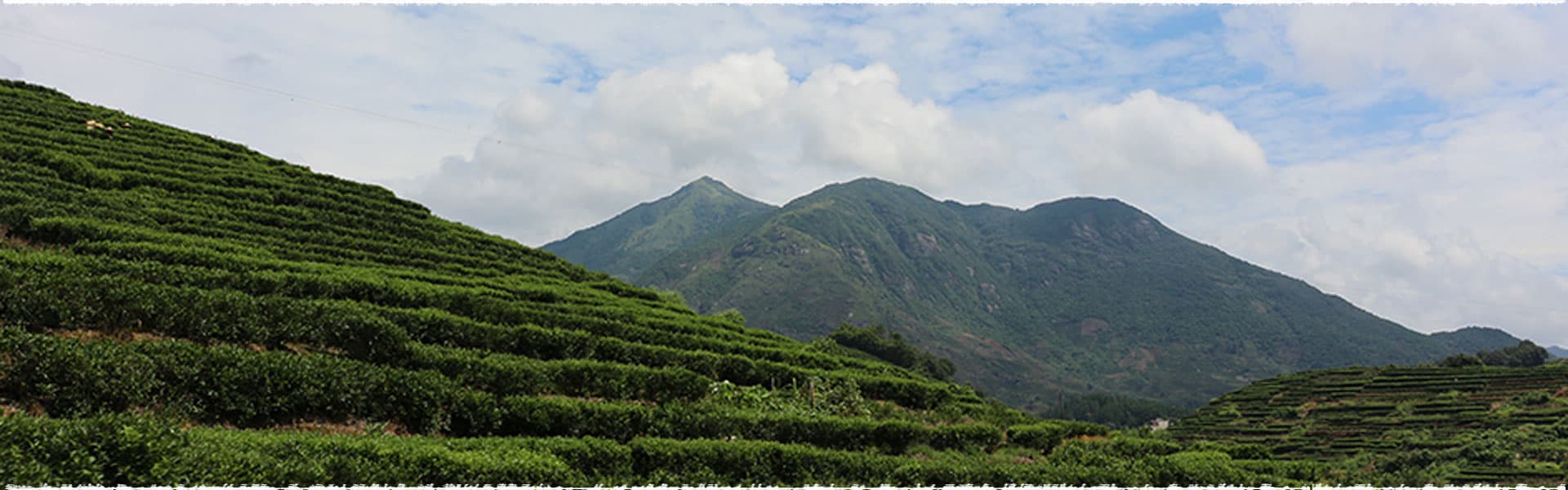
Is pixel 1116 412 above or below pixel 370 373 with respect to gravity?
below

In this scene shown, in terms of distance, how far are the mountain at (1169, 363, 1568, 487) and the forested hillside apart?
18.0 m

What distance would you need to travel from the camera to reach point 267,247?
27641 millimetres

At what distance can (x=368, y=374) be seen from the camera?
1491 centimetres

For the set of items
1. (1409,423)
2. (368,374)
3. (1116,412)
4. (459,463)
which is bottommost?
(1116,412)

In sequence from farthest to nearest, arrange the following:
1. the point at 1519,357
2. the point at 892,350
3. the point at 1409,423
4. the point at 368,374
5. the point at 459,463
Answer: the point at 892,350
the point at 1519,357
the point at 1409,423
the point at 368,374
the point at 459,463

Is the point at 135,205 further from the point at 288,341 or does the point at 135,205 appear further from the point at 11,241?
the point at 288,341

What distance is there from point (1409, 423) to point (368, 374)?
74474 mm

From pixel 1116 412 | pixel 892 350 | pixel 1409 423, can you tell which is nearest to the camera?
pixel 1409 423

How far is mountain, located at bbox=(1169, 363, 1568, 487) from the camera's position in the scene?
41500mm

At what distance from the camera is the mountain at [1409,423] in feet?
136

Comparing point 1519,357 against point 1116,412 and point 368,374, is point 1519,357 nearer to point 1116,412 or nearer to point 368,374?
point 1116,412

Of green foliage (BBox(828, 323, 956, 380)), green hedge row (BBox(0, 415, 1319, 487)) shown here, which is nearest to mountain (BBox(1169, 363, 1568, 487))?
green hedge row (BBox(0, 415, 1319, 487))

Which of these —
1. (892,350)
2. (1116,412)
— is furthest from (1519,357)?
(892,350)

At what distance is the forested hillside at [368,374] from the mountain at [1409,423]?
58.9 feet
